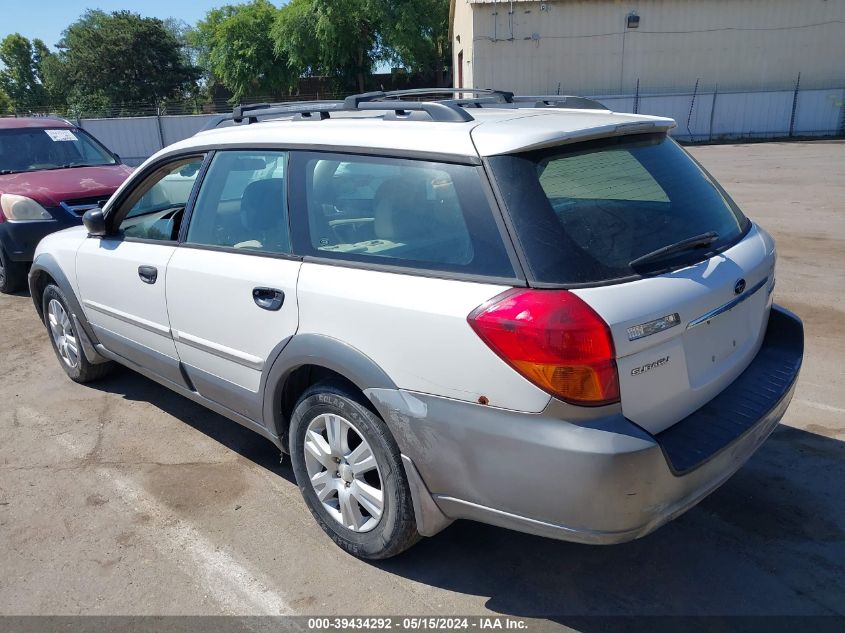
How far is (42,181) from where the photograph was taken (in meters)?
7.54

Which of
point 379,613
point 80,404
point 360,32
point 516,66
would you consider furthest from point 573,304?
point 360,32

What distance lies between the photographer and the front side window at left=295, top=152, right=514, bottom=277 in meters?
2.40

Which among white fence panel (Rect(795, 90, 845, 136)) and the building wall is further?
the building wall

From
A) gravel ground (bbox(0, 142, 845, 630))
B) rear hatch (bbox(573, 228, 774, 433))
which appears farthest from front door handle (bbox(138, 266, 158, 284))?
rear hatch (bbox(573, 228, 774, 433))

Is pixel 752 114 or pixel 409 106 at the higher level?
pixel 409 106

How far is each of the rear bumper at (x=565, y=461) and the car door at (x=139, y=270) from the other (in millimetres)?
1792

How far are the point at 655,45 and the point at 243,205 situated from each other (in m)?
29.6

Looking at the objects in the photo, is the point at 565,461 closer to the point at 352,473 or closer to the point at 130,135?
the point at 352,473

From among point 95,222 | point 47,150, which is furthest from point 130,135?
point 95,222

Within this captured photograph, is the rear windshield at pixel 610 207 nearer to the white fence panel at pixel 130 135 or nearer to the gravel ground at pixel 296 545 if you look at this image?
the gravel ground at pixel 296 545

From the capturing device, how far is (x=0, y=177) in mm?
7715

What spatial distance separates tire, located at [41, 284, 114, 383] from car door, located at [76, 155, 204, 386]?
0.46m

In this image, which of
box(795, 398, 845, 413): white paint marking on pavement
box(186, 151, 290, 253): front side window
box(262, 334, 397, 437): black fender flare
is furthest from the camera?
box(795, 398, 845, 413): white paint marking on pavement

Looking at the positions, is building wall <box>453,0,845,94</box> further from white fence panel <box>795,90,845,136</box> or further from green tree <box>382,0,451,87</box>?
green tree <box>382,0,451,87</box>
